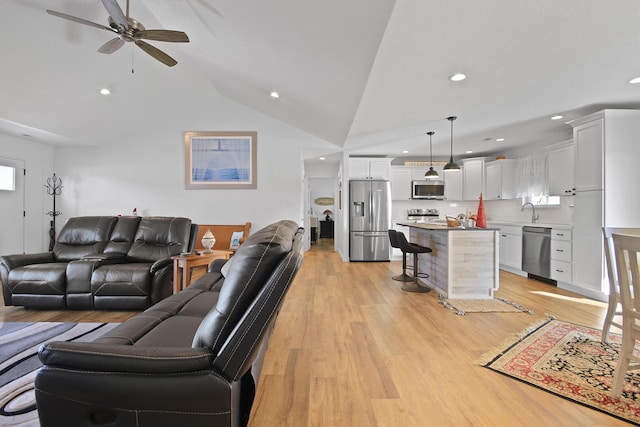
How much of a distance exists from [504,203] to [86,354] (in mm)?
6794

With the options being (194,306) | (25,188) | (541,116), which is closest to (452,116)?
(541,116)

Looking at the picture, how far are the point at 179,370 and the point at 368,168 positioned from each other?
5699 mm

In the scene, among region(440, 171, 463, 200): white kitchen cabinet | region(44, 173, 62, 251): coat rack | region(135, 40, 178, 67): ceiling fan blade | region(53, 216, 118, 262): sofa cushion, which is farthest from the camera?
region(440, 171, 463, 200): white kitchen cabinet

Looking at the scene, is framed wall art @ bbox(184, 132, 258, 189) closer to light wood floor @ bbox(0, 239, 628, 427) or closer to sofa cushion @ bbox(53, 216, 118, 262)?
sofa cushion @ bbox(53, 216, 118, 262)

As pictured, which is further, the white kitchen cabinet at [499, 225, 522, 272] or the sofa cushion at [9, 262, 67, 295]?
the white kitchen cabinet at [499, 225, 522, 272]

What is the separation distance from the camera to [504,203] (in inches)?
228

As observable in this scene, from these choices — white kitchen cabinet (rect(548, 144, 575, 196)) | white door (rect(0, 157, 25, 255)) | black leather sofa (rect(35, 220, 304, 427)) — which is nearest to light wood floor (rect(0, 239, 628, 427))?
black leather sofa (rect(35, 220, 304, 427))

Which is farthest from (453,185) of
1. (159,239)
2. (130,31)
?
(130,31)

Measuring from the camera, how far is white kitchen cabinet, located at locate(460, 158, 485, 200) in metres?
5.94

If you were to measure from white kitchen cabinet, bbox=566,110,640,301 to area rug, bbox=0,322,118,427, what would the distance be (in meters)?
5.33

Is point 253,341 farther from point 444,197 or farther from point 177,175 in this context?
point 444,197

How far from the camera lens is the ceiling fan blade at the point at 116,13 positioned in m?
2.29

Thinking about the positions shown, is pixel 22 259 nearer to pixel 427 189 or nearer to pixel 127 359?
pixel 127 359

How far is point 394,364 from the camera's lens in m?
1.98
